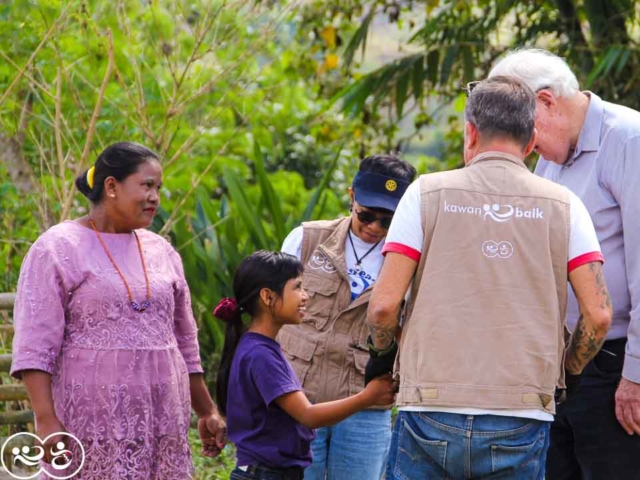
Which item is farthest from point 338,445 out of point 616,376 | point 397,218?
point 397,218

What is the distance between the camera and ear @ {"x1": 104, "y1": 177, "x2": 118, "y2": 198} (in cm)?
415

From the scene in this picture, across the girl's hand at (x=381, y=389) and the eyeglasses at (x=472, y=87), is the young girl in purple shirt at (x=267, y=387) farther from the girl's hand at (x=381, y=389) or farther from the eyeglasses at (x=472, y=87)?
the eyeglasses at (x=472, y=87)

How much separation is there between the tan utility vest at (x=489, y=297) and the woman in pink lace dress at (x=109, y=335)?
121cm

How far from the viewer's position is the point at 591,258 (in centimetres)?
328

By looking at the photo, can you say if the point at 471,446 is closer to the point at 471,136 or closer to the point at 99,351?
the point at 471,136

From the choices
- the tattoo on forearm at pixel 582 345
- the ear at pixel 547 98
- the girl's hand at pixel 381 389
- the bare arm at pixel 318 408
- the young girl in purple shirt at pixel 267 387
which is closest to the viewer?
the tattoo on forearm at pixel 582 345

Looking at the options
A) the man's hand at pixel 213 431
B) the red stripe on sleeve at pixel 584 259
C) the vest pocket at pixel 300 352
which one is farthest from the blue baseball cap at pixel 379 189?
the red stripe on sleeve at pixel 584 259

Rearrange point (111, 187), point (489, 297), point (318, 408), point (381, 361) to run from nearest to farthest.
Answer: point (489, 297) < point (381, 361) < point (318, 408) < point (111, 187)

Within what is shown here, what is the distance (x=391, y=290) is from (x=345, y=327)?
3.96 ft

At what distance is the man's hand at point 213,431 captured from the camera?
445 centimetres

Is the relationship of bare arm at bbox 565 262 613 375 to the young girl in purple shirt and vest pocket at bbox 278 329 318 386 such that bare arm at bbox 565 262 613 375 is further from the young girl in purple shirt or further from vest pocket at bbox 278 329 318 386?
vest pocket at bbox 278 329 318 386

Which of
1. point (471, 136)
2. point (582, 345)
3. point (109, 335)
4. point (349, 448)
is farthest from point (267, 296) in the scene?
point (582, 345)

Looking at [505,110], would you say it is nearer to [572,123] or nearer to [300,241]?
[572,123]

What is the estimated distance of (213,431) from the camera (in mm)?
4438
